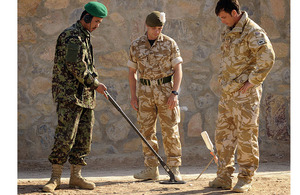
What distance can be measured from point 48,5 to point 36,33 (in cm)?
39

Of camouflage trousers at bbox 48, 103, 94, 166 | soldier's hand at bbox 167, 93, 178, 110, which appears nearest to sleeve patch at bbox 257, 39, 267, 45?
soldier's hand at bbox 167, 93, 178, 110

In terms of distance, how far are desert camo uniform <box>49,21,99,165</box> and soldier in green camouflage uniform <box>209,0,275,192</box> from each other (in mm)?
1207

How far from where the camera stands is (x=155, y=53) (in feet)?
15.1

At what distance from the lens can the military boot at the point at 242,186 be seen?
3.97 metres

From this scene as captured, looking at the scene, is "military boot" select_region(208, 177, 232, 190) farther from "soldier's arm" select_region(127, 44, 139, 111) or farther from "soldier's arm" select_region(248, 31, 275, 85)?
"soldier's arm" select_region(127, 44, 139, 111)

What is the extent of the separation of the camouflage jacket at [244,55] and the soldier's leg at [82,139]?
4.21 feet

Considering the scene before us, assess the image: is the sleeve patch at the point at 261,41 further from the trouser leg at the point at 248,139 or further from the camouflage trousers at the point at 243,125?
the trouser leg at the point at 248,139

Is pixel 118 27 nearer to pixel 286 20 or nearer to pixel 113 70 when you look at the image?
pixel 113 70

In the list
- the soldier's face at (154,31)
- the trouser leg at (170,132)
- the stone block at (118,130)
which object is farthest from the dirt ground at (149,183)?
the soldier's face at (154,31)

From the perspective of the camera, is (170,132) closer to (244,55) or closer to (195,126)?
(244,55)

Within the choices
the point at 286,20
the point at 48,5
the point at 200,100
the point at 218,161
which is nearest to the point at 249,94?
the point at 218,161

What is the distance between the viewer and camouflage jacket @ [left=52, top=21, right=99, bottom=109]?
13.1ft

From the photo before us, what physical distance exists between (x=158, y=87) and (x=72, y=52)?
40.8 inches

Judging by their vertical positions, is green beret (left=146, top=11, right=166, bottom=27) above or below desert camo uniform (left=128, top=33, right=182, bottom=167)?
above
